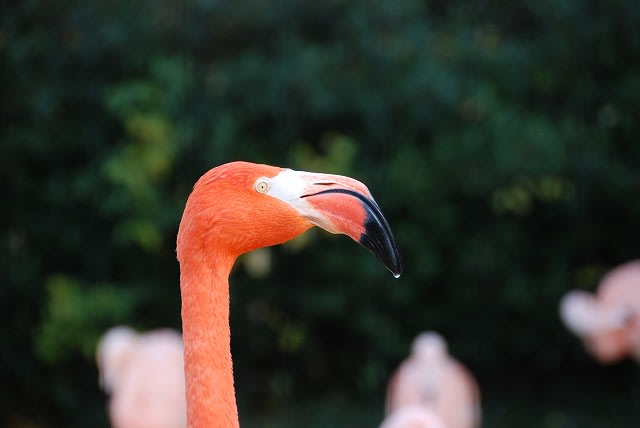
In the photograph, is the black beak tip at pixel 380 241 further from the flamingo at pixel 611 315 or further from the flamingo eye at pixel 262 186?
the flamingo at pixel 611 315

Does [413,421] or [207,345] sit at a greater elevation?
[413,421]

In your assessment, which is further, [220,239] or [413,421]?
[413,421]

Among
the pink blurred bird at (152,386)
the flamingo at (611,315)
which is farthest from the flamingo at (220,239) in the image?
the flamingo at (611,315)

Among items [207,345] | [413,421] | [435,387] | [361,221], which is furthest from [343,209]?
[435,387]

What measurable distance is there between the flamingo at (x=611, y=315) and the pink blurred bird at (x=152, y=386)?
192 cm

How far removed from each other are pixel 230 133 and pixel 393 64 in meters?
0.95

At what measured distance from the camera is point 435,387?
398 cm

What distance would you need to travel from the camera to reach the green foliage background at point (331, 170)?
518 centimetres

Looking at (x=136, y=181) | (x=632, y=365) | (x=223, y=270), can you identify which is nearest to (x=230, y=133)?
(x=136, y=181)

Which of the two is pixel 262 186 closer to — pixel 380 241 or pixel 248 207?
pixel 248 207

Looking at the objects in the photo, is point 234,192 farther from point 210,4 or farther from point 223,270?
point 210,4

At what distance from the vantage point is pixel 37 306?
532 centimetres

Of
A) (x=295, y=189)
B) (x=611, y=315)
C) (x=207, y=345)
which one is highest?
(x=611, y=315)

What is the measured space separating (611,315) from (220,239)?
3.40m
